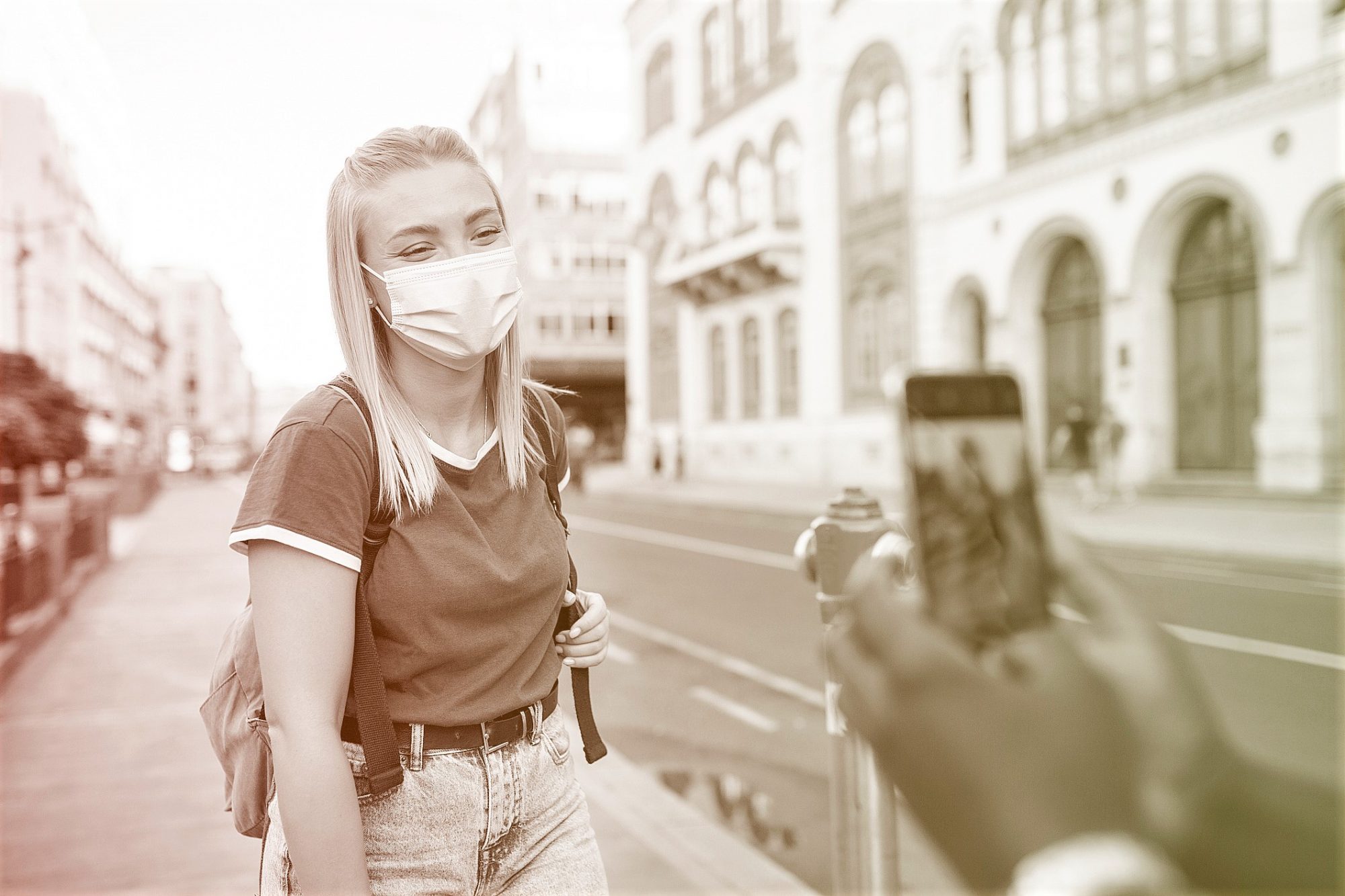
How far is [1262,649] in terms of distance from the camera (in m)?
6.55

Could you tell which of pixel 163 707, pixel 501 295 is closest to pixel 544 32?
pixel 163 707

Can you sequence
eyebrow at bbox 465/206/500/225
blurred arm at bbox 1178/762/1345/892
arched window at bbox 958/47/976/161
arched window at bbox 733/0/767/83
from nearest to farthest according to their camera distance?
blurred arm at bbox 1178/762/1345/892
eyebrow at bbox 465/206/500/225
arched window at bbox 958/47/976/161
arched window at bbox 733/0/767/83

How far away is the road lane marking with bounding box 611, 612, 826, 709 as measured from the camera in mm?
6121

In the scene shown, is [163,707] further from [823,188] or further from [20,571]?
[823,188]

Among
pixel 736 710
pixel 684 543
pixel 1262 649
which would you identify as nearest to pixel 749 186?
pixel 684 543

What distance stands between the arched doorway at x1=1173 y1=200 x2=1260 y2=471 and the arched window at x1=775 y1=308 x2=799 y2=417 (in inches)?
455

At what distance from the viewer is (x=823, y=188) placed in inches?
1010

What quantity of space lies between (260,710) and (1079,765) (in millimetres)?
1325

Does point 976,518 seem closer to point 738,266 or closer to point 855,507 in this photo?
point 855,507

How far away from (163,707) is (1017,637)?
601cm

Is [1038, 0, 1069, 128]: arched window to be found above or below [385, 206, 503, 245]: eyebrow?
above

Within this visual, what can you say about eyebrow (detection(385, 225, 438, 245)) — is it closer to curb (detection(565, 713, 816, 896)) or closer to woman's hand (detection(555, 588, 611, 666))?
woman's hand (detection(555, 588, 611, 666))

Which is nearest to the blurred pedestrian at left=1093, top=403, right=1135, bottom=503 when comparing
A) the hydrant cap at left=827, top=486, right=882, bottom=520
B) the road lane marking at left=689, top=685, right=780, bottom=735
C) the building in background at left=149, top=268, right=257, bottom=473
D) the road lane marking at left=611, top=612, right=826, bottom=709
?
the road lane marking at left=611, top=612, right=826, bottom=709

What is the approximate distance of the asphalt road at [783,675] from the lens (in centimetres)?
444
